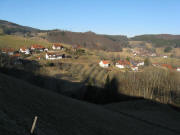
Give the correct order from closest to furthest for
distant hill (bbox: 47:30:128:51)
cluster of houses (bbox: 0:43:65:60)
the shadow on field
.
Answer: the shadow on field < cluster of houses (bbox: 0:43:65:60) < distant hill (bbox: 47:30:128:51)

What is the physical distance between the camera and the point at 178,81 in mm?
44875

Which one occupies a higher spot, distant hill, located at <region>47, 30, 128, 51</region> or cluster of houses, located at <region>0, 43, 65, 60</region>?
distant hill, located at <region>47, 30, 128, 51</region>

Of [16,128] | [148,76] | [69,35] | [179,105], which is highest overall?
[69,35]

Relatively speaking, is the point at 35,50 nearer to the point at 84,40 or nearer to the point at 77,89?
the point at 77,89

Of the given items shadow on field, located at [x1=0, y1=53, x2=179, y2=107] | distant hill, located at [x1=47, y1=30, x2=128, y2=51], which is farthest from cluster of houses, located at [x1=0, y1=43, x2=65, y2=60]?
distant hill, located at [x1=47, y1=30, x2=128, y2=51]

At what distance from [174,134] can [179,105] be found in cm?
2110

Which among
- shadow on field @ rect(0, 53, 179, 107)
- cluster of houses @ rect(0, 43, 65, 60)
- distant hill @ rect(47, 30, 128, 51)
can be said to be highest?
distant hill @ rect(47, 30, 128, 51)

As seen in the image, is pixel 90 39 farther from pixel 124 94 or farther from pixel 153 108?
pixel 153 108

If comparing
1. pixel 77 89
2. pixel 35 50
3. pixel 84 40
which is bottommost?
pixel 77 89

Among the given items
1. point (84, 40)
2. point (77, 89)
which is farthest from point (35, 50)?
point (84, 40)

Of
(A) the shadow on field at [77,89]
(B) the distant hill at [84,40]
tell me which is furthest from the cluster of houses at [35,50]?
(B) the distant hill at [84,40]

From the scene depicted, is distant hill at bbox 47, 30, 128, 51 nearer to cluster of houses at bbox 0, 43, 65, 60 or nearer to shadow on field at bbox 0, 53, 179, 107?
cluster of houses at bbox 0, 43, 65, 60

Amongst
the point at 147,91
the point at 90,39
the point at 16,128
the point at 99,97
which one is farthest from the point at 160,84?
the point at 90,39

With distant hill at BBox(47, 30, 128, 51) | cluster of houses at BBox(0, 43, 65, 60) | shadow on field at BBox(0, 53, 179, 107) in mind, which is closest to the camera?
shadow on field at BBox(0, 53, 179, 107)
